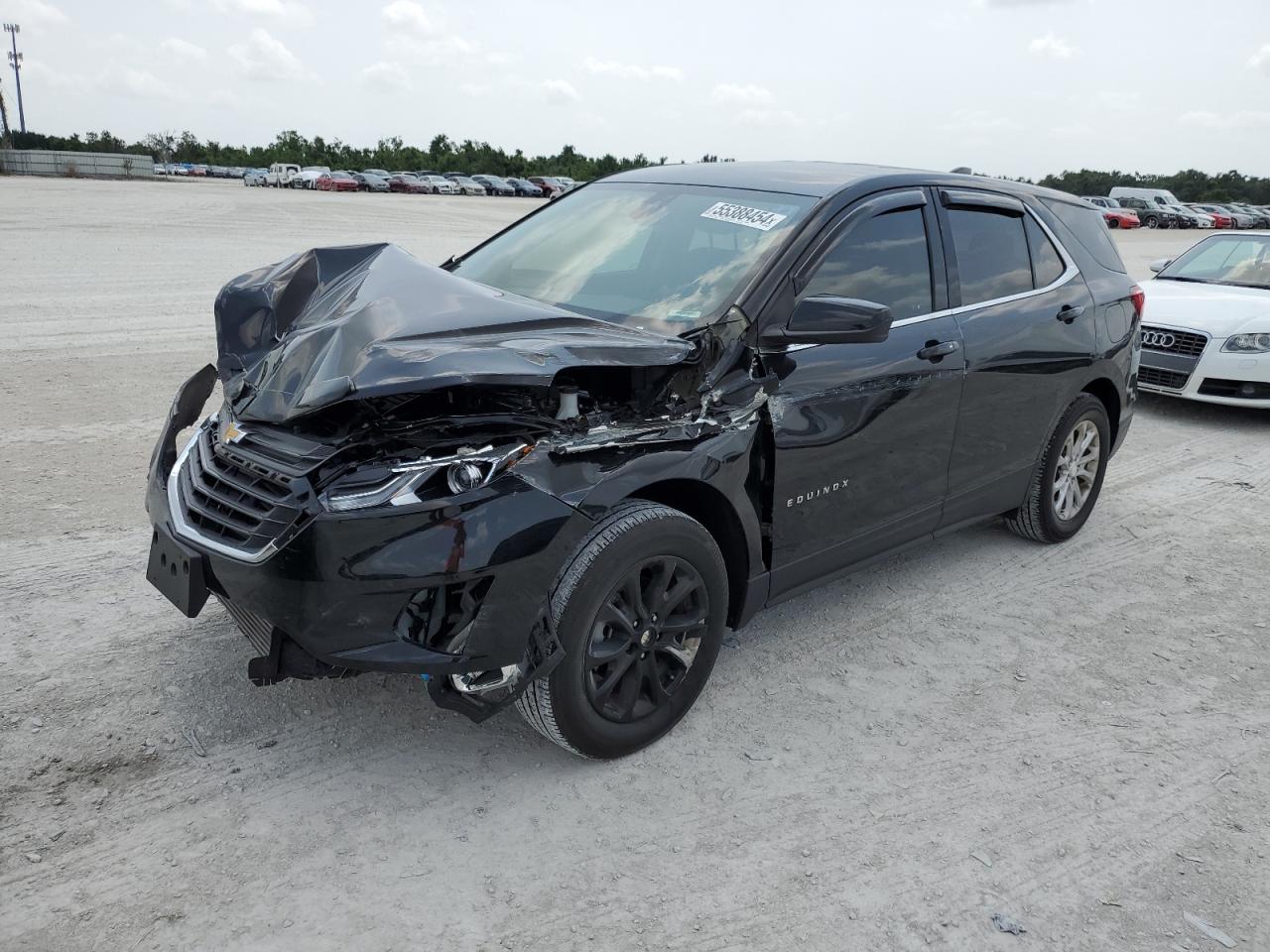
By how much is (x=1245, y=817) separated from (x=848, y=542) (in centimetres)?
155

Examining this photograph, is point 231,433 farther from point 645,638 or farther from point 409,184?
point 409,184

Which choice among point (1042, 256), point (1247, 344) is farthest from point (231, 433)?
point (1247, 344)

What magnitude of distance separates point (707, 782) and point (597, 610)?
698mm

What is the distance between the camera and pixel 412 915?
255 cm

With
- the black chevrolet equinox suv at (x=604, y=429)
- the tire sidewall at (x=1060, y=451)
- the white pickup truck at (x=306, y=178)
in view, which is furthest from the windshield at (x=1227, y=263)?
the white pickup truck at (x=306, y=178)

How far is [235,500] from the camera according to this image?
2.85 m

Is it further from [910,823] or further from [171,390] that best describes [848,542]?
[171,390]

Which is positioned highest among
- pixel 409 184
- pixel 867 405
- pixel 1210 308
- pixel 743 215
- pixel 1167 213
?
pixel 1167 213

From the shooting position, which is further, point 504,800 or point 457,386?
point 504,800

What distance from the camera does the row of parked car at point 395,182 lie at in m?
56.7

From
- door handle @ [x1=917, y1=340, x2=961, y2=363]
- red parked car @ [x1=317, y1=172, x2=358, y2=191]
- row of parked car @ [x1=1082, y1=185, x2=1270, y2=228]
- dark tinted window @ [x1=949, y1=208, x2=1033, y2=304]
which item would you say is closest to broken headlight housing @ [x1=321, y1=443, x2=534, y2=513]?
door handle @ [x1=917, y1=340, x2=961, y2=363]

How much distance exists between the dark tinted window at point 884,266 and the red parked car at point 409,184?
58649 mm

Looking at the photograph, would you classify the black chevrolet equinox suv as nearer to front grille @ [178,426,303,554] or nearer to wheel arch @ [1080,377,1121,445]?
front grille @ [178,426,303,554]

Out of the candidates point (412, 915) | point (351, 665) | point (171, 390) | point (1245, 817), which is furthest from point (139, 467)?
point (1245, 817)
